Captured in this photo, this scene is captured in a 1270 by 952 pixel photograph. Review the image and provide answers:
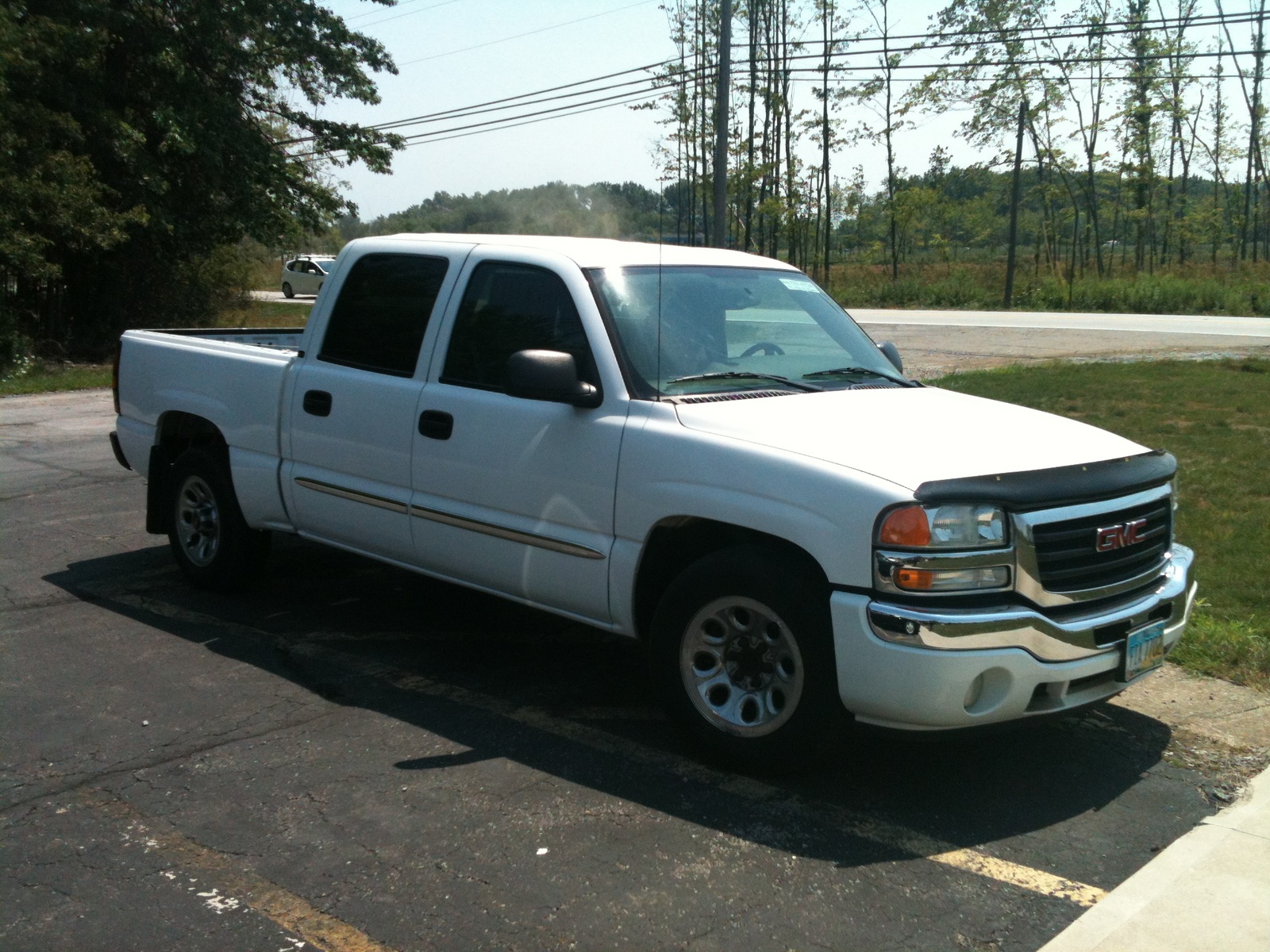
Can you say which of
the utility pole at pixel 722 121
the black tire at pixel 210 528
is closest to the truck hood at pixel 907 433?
the black tire at pixel 210 528

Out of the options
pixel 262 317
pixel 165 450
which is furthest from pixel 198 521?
pixel 262 317

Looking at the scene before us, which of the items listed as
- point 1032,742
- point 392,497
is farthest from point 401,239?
point 1032,742

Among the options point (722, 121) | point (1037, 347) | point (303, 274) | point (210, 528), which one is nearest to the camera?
point (210, 528)

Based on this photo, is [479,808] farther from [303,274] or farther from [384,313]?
[303,274]

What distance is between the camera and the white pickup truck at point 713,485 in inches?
158

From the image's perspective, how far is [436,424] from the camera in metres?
5.41

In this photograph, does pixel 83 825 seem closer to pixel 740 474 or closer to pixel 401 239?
pixel 740 474

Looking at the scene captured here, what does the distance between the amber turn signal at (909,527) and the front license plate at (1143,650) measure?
916mm

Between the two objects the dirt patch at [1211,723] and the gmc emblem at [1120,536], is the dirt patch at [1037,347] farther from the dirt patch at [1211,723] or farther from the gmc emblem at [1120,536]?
the gmc emblem at [1120,536]

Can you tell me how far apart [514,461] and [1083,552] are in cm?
225

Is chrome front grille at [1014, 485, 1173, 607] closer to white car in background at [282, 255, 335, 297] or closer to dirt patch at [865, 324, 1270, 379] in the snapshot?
dirt patch at [865, 324, 1270, 379]

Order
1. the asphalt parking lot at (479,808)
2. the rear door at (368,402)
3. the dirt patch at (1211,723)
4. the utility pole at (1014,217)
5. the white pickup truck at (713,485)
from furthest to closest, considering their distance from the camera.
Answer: the utility pole at (1014,217), the rear door at (368,402), the dirt patch at (1211,723), the white pickup truck at (713,485), the asphalt parking lot at (479,808)

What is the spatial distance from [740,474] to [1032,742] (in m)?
1.69

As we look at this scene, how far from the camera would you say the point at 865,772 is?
4.55m
